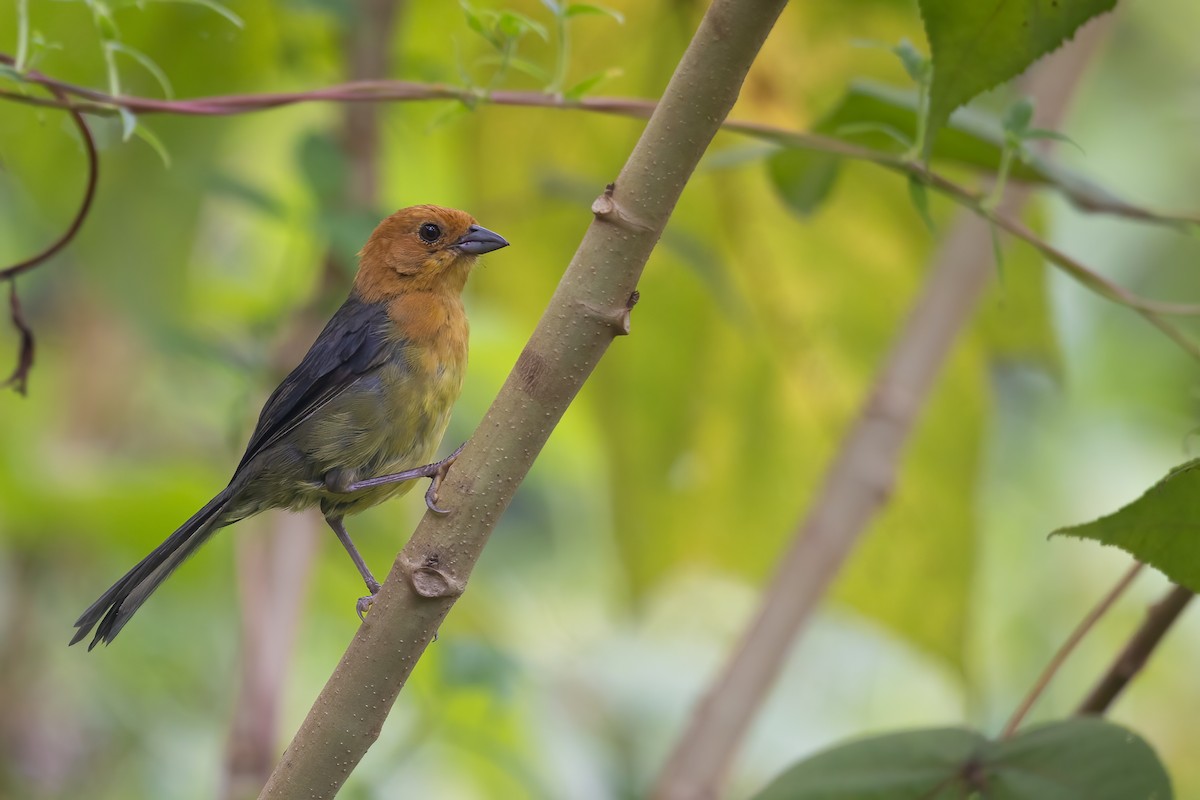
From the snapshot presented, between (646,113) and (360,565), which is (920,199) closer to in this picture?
(646,113)

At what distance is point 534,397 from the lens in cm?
139

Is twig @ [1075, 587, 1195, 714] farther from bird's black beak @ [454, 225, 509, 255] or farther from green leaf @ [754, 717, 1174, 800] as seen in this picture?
bird's black beak @ [454, 225, 509, 255]

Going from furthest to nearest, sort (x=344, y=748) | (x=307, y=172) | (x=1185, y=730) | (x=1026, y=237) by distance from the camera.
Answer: (x=1185, y=730)
(x=307, y=172)
(x=1026, y=237)
(x=344, y=748)

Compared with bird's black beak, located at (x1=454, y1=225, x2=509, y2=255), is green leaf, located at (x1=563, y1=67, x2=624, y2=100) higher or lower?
higher

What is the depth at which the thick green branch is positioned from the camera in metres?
1.32

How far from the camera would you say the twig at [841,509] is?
2676mm

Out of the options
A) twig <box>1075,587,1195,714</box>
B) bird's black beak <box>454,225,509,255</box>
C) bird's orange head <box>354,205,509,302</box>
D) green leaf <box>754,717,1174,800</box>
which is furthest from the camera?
bird's orange head <box>354,205,509,302</box>

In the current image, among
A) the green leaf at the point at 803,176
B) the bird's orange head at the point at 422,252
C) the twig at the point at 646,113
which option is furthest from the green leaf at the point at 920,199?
the bird's orange head at the point at 422,252

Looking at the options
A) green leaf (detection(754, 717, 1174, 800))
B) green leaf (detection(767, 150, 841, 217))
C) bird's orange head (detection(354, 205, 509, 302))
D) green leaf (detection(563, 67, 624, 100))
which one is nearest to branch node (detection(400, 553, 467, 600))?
green leaf (detection(754, 717, 1174, 800))

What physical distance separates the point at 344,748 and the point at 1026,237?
3.85 feet

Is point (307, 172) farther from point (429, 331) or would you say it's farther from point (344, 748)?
point (344, 748)

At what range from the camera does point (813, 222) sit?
3.30 metres

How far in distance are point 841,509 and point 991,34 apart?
1396mm

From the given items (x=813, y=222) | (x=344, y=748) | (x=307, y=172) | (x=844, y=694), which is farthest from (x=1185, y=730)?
(x=344, y=748)
